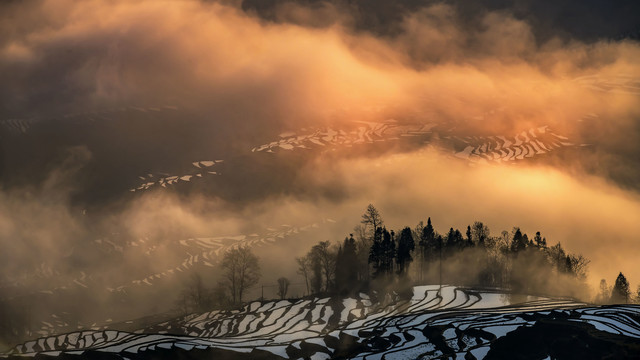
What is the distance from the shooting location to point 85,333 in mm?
186625

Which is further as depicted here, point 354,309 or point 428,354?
point 354,309

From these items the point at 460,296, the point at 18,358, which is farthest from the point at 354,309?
the point at 18,358

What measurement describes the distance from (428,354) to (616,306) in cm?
5122

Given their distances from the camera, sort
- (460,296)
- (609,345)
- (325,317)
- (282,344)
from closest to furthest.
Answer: (609,345), (282,344), (325,317), (460,296)

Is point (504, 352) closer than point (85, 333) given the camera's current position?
Yes

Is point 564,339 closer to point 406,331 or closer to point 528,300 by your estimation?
point 406,331

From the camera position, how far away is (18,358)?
16025cm

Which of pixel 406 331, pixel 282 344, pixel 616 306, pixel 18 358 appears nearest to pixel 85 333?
pixel 18 358

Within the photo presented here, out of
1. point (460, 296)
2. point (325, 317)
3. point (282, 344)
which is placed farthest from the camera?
point (460, 296)

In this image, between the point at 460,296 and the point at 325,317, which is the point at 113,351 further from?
the point at 460,296

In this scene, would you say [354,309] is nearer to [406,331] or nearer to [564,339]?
[406,331]

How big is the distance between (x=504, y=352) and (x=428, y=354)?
13987 millimetres

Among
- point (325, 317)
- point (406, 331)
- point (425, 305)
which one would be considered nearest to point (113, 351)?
point (325, 317)

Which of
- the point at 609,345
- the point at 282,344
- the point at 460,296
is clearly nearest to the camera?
the point at 609,345
